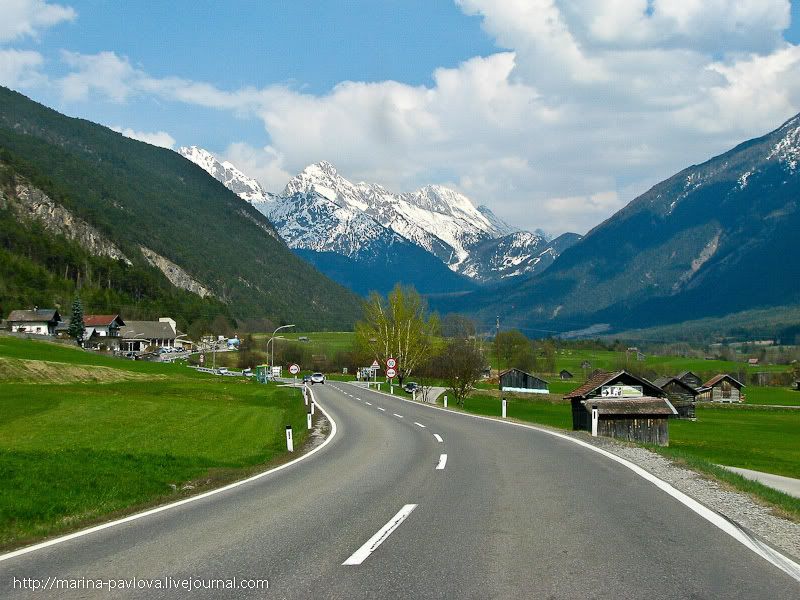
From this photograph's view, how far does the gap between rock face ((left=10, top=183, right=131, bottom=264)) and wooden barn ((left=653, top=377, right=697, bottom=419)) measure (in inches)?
5682

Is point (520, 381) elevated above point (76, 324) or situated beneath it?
situated beneath

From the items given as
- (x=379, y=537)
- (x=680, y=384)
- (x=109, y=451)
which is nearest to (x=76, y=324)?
(x=680, y=384)

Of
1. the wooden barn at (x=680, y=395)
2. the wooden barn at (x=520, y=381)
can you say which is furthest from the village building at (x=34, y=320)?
the wooden barn at (x=680, y=395)

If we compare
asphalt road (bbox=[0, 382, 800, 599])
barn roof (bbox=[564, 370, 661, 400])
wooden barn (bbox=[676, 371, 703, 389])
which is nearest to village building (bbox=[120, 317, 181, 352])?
wooden barn (bbox=[676, 371, 703, 389])

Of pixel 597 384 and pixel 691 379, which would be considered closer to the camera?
pixel 597 384

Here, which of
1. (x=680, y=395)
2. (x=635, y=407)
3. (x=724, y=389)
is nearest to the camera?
(x=635, y=407)

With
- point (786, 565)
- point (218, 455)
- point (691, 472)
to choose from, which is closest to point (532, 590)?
point (786, 565)

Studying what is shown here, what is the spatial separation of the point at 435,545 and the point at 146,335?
15847 cm

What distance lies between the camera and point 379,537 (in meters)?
9.77

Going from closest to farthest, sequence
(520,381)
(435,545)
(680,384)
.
Answer: (435,545)
(680,384)
(520,381)

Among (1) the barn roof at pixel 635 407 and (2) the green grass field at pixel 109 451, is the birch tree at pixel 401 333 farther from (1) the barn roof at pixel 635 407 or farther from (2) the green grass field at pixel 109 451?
(2) the green grass field at pixel 109 451

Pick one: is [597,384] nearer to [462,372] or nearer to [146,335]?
[462,372]

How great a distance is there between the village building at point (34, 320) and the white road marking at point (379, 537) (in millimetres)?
130168

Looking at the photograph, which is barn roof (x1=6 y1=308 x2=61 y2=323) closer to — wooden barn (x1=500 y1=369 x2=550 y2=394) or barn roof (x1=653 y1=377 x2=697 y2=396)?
wooden barn (x1=500 y1=369 x2=550 y2=394)
